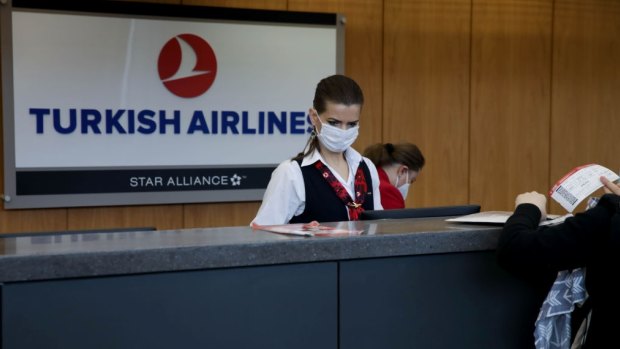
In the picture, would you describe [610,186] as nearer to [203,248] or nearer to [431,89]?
[203,248]

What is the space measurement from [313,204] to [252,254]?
0.94m

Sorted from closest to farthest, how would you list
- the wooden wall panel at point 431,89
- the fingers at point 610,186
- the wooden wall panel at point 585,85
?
the fingers at point 610,186, the wooden wall panel at point 431,89, the wooden wall panel at point 585,85

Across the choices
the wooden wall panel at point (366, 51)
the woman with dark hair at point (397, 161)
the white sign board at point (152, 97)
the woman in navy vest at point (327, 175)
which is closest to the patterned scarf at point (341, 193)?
the woman in navy vest at point (327, 175)

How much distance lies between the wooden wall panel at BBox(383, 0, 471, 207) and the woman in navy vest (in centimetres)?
274

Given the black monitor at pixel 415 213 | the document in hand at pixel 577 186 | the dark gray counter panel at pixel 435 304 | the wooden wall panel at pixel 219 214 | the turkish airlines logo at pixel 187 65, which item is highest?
the turkish airlines logo at pixel 187 65

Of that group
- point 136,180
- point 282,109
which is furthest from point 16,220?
point 282,109

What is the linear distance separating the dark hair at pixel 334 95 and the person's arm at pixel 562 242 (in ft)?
3.27

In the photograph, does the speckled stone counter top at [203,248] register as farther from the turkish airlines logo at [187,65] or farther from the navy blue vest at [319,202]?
the turkish airlines logo at [187,65]

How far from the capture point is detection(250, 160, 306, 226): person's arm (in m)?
2.51

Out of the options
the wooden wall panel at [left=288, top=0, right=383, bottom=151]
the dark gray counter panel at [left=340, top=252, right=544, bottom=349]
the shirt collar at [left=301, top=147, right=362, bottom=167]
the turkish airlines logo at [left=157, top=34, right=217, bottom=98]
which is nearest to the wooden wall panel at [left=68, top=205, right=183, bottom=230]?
the turkish airlines logo at [left=157, top=34, right=217, bottom=98]

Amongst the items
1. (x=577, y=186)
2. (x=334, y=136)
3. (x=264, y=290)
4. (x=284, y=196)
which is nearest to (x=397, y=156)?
(x=334, y=136)

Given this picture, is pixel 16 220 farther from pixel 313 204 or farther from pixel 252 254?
pixel 252 254

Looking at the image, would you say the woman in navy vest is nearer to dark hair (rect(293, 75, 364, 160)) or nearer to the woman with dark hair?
dark hair (rect(293, 75, 364, 160))

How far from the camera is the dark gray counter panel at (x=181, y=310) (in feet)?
4.89
